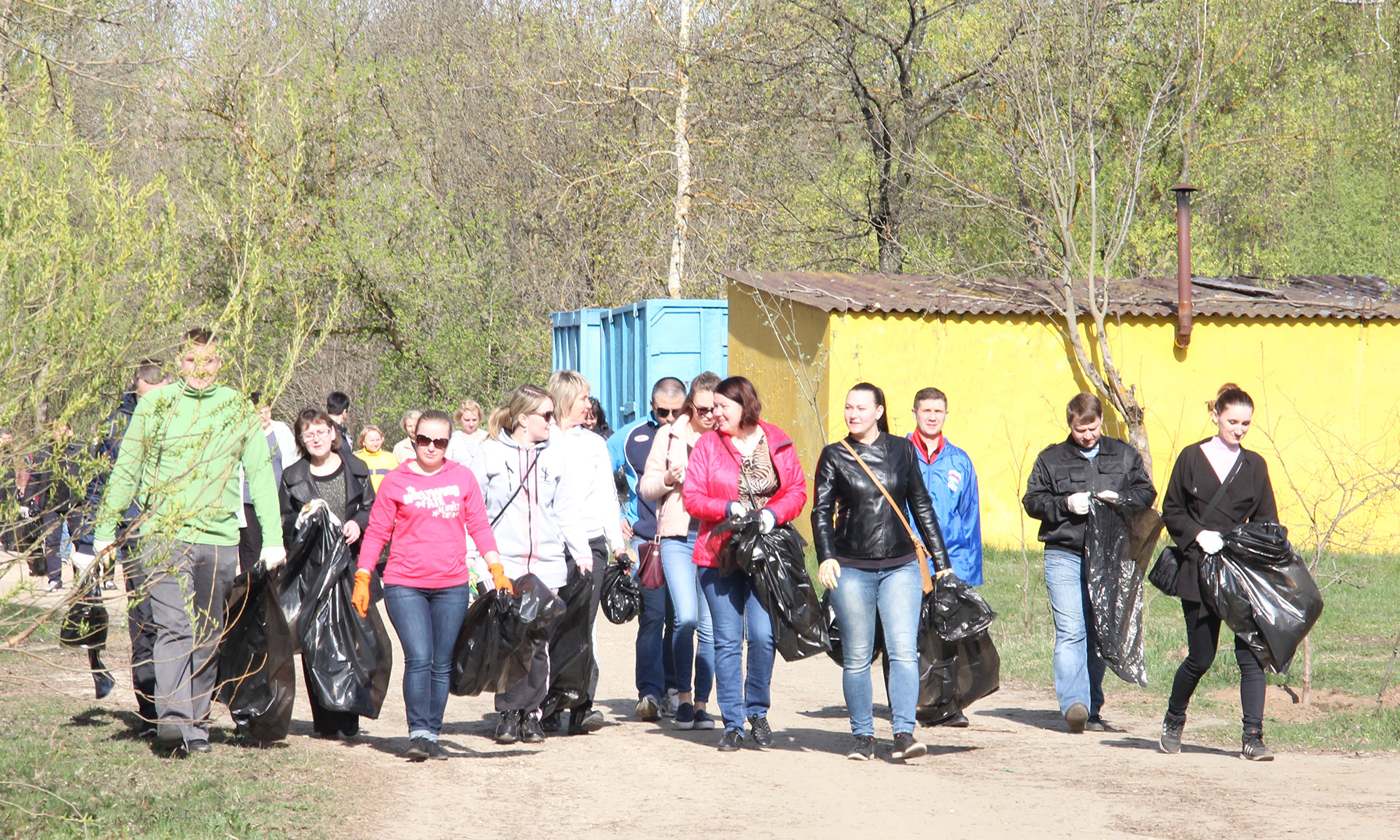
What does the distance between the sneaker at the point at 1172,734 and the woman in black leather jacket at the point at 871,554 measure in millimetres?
1218

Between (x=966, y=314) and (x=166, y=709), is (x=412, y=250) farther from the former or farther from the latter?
(x=166, y=709)

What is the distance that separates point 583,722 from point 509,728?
497 mm

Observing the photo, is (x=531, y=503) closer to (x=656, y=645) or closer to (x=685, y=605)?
(x=685, y=605)

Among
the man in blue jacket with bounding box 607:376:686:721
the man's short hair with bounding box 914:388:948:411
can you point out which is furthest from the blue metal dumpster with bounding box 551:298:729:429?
the man's short hair with bounding box 914:388:948:411

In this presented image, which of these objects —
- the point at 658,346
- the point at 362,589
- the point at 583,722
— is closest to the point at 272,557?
the point at 362,589

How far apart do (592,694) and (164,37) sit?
47.6 feet

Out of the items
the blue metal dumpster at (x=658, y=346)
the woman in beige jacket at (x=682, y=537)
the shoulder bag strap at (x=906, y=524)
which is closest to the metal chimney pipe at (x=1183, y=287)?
the blue metal dumpster at (x=658, y=346)

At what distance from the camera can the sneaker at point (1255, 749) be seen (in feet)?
20.9

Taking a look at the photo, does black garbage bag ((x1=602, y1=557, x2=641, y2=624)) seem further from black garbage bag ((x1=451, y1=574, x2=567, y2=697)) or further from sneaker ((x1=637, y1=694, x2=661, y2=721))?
black garbage bag ((x1=451, y1=574, x2=567, y2=697))

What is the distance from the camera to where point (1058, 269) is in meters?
15.8

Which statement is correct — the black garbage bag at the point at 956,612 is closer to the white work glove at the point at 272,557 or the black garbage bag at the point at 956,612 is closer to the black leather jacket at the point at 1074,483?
the black leather jacket at the point at 1074,483

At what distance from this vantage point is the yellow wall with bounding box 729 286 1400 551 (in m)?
14.2

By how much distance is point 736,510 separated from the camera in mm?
6496

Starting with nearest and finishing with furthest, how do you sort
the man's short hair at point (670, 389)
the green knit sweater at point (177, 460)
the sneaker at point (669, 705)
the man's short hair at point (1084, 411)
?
the green knit sweater at point (177, 460), the man's short hair at point (1084, 411), the sneaker at point (669, 705), the man's short hair at point (670, 389)
